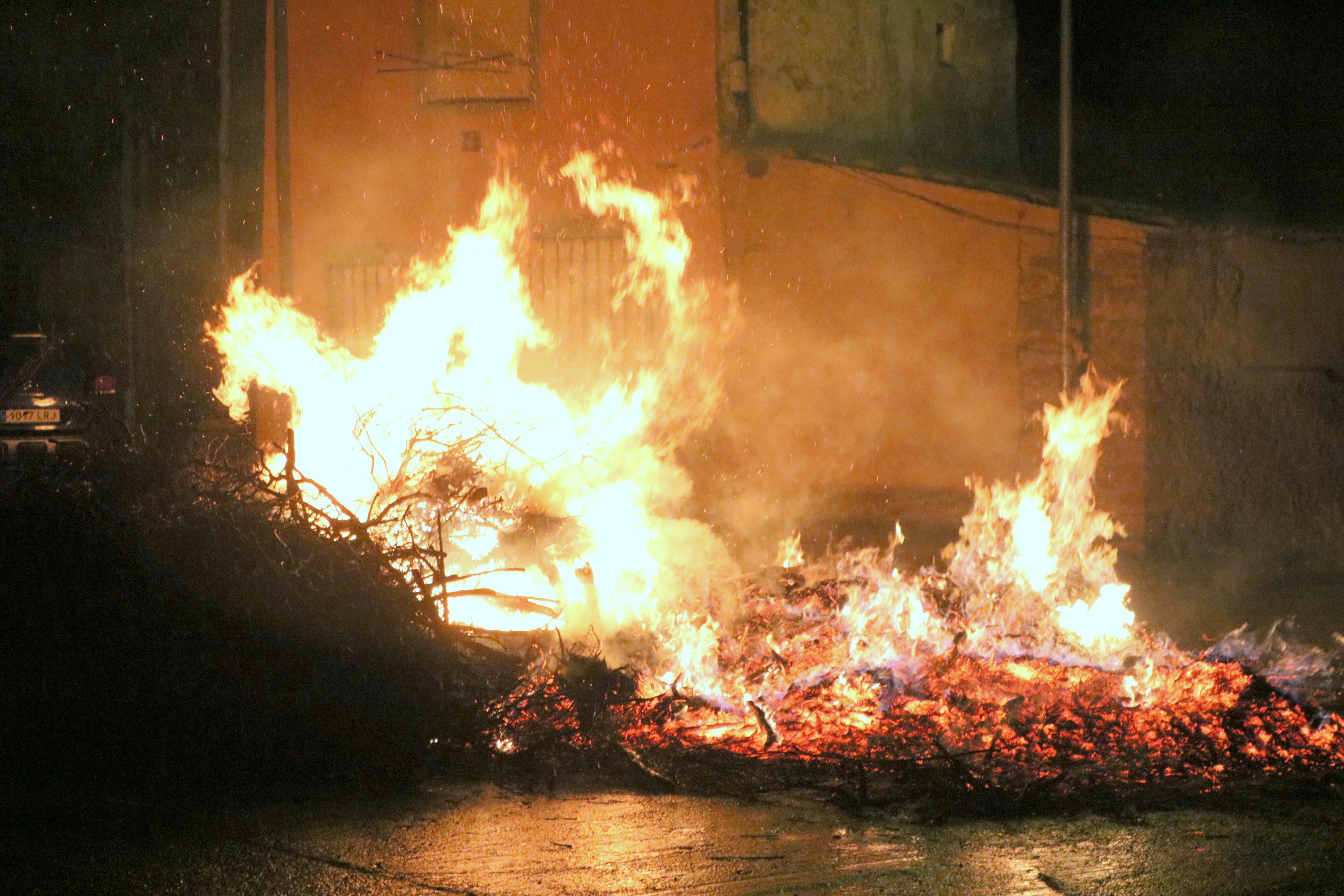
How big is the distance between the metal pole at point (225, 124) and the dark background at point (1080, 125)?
0.09 meters

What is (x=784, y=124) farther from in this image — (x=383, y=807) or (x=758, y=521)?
(x=383, y=807)

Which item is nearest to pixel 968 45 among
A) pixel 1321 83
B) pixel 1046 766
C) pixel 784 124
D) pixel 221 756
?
pixel 784 124

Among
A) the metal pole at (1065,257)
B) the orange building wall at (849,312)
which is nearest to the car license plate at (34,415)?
the orange building wall at (849,312)

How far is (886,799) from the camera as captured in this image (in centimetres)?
528

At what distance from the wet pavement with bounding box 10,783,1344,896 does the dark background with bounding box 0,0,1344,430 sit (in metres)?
9.13

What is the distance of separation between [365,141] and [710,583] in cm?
703

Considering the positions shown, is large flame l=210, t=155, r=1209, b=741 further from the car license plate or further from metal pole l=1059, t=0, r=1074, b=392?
the car license plate

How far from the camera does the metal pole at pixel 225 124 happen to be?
1300 cm

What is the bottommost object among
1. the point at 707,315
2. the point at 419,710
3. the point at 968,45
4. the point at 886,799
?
the point at 886,799

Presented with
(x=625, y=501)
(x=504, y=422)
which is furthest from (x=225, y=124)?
(x=625, y=501)

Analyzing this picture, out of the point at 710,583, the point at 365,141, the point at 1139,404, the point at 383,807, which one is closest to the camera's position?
the point at 383,807

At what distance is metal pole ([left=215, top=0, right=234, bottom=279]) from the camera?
13000 millimetres

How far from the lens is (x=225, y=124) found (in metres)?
13.0

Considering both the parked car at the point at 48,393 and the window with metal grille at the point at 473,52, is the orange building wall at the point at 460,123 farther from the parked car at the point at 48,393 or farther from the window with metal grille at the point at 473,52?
the parked car at the point at 48,393
